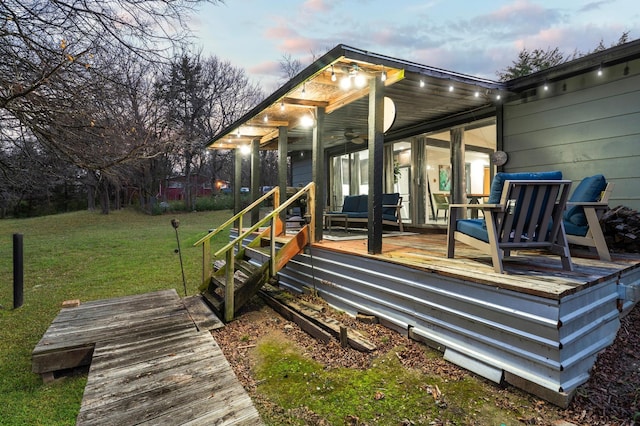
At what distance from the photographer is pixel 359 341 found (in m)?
2.95

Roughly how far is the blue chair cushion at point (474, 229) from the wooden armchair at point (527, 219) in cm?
6

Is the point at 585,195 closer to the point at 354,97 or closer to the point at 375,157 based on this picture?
the point at 375,157

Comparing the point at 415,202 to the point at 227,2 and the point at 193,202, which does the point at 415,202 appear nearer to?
the point at 227,2

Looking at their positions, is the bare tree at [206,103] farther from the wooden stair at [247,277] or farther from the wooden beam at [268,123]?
the wooden stair at [247,277]

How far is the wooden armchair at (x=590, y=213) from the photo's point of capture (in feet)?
10.3

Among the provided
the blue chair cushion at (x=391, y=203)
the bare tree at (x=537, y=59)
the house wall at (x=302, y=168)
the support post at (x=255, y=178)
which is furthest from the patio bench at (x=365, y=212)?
the bare tree at (x=537, y=59)

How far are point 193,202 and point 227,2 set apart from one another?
732 inches

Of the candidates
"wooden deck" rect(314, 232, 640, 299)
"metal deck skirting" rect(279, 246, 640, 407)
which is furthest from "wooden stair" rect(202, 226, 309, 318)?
"metal deck skirting" rect(279, 246, 640, 407)

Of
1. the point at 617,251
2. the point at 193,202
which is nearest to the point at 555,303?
the point at 617,251

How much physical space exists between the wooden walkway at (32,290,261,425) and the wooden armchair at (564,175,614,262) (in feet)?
11.0

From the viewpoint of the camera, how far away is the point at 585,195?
3250 mm

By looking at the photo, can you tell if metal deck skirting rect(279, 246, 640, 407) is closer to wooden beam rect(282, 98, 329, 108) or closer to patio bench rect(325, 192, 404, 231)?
wooden beam rect(282, 98, 329, 108)

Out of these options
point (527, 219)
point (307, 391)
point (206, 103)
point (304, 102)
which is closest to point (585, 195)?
point (527, 219)

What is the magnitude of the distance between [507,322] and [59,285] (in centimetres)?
676
